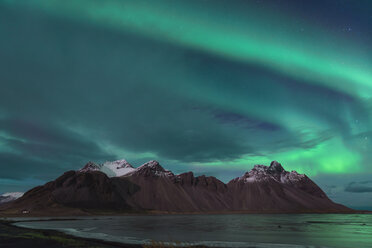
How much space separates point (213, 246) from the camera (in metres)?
39.0

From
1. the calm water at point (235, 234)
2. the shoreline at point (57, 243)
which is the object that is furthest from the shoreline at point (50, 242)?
the calm water at point (235, 234)

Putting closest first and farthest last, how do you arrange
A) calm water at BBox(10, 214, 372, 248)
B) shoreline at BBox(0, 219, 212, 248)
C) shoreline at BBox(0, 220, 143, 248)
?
shoreline at BBox(0, 219, 212, 248), shoreline at BBox(0, 220, 143, 248), calm water at BBox(10, 214, 372, 248)

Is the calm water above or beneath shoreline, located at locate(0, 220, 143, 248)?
→ beneath

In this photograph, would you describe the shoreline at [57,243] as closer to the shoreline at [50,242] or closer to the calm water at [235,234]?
the shoreline at [50,242]

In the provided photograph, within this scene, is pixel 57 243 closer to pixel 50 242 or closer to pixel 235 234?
pixel 50 242

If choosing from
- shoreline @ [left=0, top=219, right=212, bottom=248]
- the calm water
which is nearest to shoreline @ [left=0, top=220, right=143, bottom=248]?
shoreline @ [left=0, top=219, right=212, bottom=248]

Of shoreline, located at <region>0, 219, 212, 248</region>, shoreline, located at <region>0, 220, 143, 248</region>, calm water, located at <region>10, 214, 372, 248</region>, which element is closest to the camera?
shoreline, located at <region>0, 219, 212, 248</region>

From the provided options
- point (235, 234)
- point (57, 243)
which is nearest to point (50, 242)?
point (57, 243)

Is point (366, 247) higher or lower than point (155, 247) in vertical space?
lower

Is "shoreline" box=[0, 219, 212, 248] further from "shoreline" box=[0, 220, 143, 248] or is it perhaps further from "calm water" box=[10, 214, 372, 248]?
"calm water" box=[10, 214, 372, 248]

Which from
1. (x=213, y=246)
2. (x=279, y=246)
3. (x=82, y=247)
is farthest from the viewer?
(x=279, y=246)

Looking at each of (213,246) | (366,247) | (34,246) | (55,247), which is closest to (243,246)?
(213,246)

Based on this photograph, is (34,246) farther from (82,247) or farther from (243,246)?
(243,246)

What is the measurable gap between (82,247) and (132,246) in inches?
349
